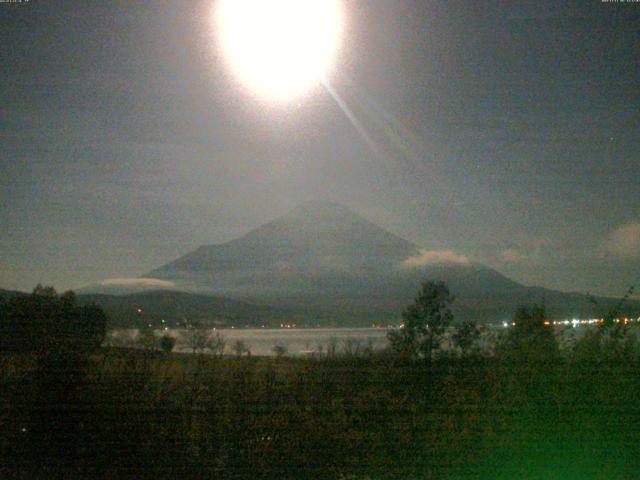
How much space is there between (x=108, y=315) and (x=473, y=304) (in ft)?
21.1

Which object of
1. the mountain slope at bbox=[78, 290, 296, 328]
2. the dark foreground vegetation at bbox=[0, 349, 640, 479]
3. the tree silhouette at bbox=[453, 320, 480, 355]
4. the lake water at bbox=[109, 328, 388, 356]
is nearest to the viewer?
the dark foreground vegetation at bbox=[0, 349, 640, 479]

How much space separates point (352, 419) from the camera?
6.06 m

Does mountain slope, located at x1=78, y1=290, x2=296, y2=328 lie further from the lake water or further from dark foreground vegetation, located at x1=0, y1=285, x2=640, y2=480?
dark foreground vegetation, located at x1=0, y1=285, x2=640, y2=480

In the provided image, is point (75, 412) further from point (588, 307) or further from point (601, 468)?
point (588, 307)

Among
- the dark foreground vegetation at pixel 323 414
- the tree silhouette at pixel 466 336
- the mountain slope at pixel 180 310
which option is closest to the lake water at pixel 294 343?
the dark foreground vegetation at pixel 323 414

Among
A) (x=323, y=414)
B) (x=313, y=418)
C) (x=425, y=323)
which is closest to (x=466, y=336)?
(x=425, y=323)

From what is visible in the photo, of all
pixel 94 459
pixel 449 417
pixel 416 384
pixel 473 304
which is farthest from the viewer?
pixel 473 304

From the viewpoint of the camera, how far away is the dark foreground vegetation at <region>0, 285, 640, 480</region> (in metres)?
5.25

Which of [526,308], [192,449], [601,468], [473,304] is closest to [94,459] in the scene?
[192,449]

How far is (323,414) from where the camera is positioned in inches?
237

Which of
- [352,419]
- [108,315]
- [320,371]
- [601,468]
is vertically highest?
[108,315]

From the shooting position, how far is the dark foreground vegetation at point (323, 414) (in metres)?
5.25

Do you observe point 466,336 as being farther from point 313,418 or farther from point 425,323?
point 313,418

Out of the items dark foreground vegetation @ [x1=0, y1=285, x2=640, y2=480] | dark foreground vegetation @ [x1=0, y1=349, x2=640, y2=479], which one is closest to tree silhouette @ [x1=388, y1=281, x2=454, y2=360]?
dark foreground vegetation @ [x1=0, y1=285, x2=640, y2=480]
